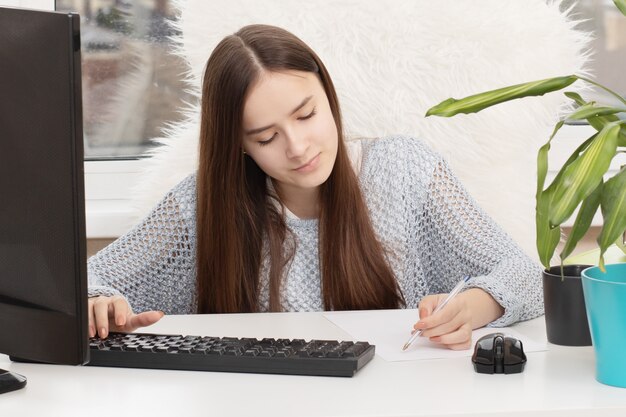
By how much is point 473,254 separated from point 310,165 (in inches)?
12.7

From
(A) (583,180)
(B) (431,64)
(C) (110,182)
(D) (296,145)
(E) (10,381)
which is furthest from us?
(C) (110,182)

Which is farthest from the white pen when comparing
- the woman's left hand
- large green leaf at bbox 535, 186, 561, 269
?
large green leaf at bbox 535, 186, 561, 269

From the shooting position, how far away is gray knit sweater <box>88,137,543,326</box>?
1.67 meters

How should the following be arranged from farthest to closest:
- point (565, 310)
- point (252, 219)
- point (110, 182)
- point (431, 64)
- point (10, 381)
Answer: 1. point (110, 182)
2. point (431, 64)
3. point (252, 219)
4. point (565, 310)
5. point (10, 381)

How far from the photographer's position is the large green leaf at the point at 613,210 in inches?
35.1

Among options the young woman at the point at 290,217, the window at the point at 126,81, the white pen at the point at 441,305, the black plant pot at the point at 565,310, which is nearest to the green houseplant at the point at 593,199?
the black plant pot at the point at 565,310

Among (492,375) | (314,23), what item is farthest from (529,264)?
(314,23)

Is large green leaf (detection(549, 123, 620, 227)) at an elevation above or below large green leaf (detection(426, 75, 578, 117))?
below

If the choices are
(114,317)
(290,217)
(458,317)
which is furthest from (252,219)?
(458,317)

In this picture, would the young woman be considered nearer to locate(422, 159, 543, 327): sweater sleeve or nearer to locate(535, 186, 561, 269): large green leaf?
locate(422, 159, 543, 327): sweater sleeve

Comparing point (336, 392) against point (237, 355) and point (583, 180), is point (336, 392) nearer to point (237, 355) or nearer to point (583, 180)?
point (237, 355)

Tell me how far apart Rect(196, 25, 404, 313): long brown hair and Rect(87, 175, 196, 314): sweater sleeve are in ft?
0.19

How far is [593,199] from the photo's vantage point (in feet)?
3.13

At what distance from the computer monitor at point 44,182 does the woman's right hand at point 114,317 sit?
8.3 inches
